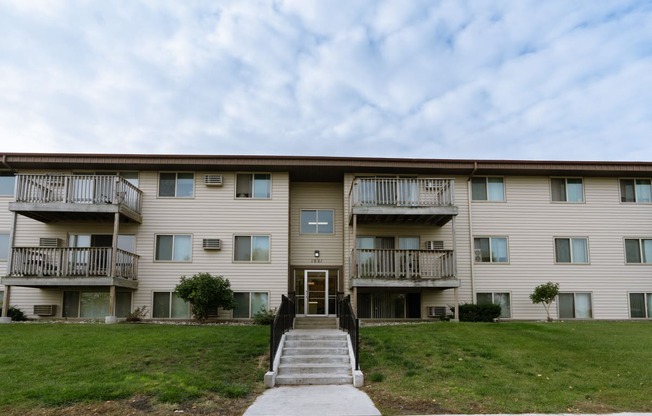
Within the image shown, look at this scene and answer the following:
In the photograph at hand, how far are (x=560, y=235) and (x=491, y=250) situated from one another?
2.79m

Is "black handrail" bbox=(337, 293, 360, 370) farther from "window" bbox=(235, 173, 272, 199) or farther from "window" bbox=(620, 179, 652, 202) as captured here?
"window" bbox=(620, 179, 652, 202)

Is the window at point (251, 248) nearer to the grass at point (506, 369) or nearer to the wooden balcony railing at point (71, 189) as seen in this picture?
the wooden balcony railing at point (71, 189)

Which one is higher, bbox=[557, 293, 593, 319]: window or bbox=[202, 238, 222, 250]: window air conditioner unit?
bbox=[202, 238, 222, 250]: window air conditioner unit

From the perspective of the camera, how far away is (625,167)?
64.8ft

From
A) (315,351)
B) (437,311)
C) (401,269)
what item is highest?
(401,269)

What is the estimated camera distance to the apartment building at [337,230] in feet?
61.8

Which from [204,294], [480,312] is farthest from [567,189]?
[204,294]

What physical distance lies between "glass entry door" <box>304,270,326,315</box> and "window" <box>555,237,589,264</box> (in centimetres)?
897

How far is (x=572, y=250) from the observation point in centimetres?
1998

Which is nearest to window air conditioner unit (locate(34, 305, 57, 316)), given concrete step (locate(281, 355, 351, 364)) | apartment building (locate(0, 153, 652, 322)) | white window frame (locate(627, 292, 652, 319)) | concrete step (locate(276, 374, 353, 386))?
apartment building (locate(0, 153, 652, 322))

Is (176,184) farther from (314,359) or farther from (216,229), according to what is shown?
(314,359)

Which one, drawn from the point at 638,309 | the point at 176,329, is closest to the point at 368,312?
the point at 176,329

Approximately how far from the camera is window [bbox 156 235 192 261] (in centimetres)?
1936

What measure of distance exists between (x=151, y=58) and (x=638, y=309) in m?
21.0
